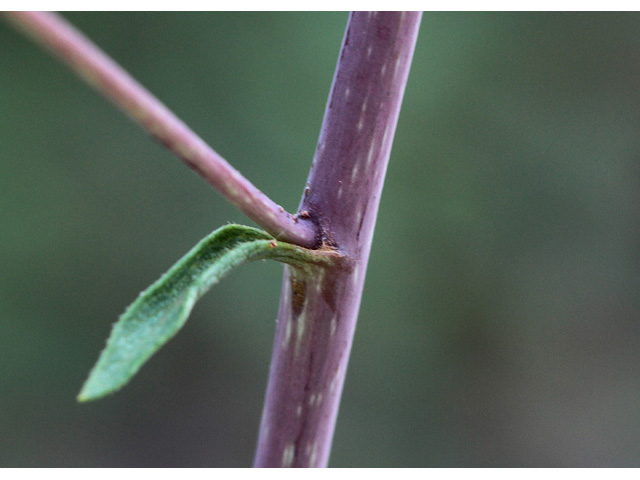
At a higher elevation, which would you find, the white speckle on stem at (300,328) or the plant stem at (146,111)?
the plant stem at (146,111)

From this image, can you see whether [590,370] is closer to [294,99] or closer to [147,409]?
[294,99]

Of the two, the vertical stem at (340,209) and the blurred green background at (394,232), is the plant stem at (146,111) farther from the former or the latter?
the blurred green background at (394,232)

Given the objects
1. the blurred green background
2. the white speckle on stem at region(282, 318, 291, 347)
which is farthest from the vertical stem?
the blurred green background

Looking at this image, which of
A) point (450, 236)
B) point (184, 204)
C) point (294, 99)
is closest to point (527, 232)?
point (450, 236)

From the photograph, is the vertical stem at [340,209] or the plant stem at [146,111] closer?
the plant stem at [146,111]

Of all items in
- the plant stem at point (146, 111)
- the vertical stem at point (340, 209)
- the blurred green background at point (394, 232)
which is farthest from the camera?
the blurred green background at point (394, 232)

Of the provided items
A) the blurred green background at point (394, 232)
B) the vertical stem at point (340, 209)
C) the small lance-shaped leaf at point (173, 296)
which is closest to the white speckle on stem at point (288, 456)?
the vertical stem at point (340, 209)

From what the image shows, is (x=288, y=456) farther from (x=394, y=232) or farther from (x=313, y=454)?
(x=394, y=232)
